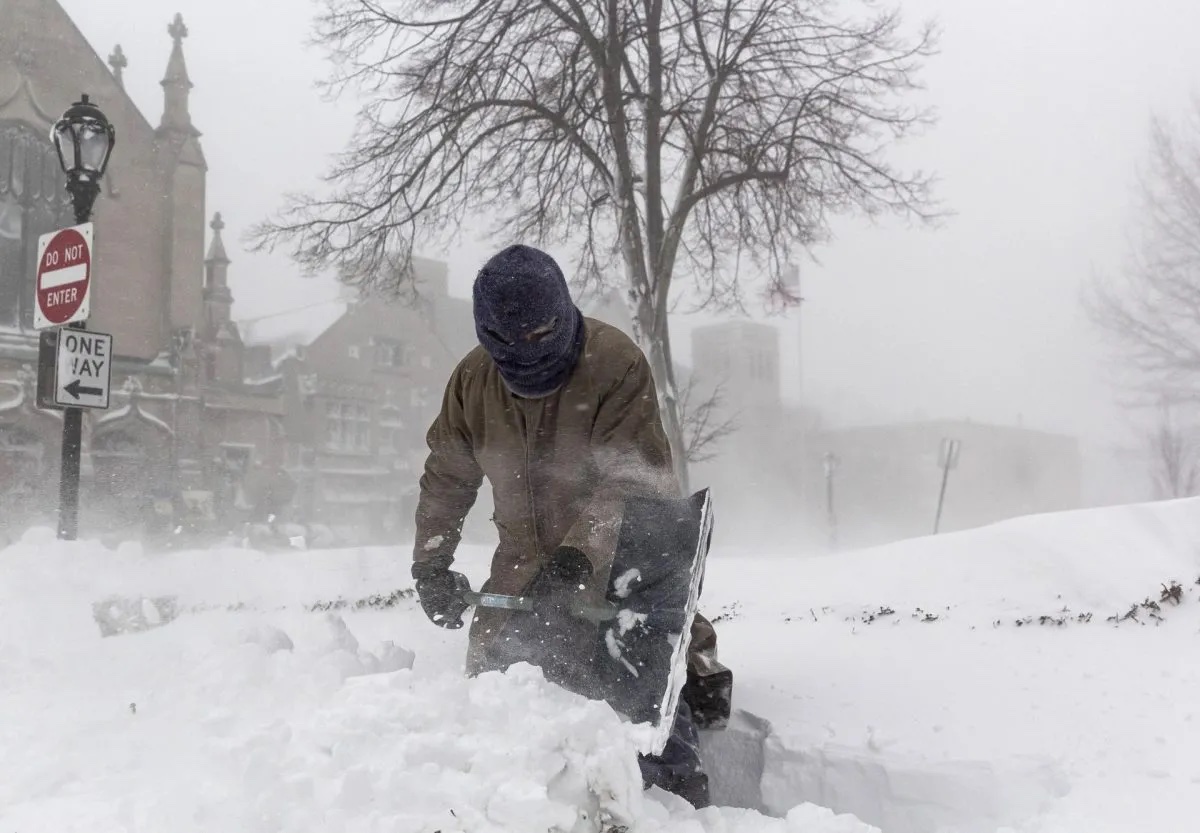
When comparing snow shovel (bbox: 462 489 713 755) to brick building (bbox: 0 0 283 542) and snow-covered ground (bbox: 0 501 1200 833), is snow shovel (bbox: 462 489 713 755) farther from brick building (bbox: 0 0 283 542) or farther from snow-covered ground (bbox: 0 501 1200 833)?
brick building (bbox: 0 0 283 542)

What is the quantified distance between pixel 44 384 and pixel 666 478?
5.14 metres

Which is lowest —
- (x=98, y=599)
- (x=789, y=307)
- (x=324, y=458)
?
(x=324, y=458)

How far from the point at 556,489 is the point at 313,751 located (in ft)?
4.41

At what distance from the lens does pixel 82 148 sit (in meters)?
6.76

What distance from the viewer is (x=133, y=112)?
2403cm

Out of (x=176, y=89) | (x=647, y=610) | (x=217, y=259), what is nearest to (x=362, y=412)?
(x=217, y=259)

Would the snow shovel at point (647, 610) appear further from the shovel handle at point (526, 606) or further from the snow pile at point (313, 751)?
the snow pile at point (313, 751)

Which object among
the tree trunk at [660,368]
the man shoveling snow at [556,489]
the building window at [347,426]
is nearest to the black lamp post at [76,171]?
the man shoveling snow at [556,489]

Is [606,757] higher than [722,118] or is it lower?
lower

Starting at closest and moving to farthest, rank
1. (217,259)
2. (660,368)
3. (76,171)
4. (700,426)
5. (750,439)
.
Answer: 1. (76,171)
2. (660,368)
3. (700,426)
4. (217,259)
5. (750,439)

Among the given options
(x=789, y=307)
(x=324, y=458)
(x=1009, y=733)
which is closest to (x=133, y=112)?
(x=324, y=458)

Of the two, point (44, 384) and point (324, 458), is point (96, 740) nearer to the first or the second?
point (44, 384)

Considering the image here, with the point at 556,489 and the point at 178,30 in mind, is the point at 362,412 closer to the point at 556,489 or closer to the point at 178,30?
the point at 178,30

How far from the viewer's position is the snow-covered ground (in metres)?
2.21
